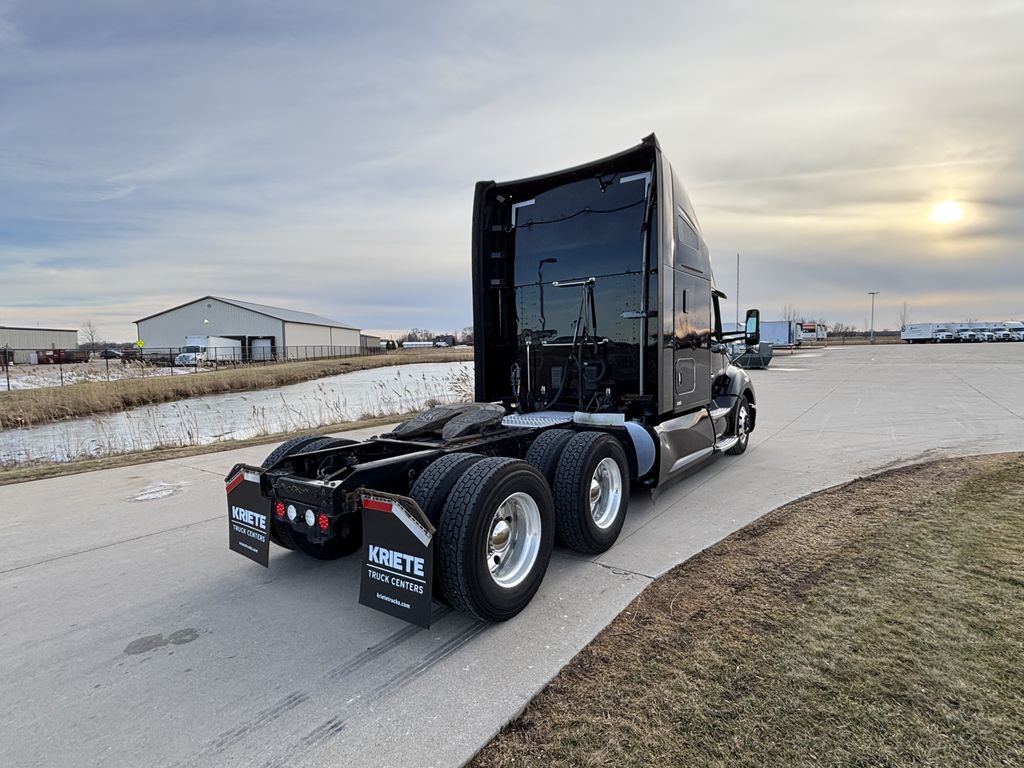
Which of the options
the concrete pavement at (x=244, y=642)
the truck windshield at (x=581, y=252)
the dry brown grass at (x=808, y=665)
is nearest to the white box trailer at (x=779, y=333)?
the truck windshield at (x=581, y=252)

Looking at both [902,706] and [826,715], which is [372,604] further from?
[902,706]

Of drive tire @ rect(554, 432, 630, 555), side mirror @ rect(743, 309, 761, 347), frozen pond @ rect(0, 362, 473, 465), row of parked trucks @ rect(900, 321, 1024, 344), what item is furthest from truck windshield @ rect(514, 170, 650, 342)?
row of parked trucks @ rect(900, 321, 1024, 344)

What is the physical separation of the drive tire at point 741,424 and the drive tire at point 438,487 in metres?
4.99

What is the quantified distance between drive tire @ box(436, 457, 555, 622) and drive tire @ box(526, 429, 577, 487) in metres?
0.48

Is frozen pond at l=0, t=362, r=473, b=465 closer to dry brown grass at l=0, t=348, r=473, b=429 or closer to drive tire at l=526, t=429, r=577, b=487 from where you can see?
dry brown grass at l=0, t=348, r=473, b=429

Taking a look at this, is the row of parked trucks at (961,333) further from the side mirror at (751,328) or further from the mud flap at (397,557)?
the mud flap at (397,557)

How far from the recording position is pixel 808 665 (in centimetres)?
260

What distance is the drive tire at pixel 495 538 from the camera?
296cm

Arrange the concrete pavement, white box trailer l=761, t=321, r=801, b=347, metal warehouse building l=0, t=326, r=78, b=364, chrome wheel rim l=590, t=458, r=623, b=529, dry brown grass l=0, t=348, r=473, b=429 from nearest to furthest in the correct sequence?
1. the concrete pavement
2. chrome wheel rim l=590, t=458, r=623, b=529
3. dry brown grass l=0, t=348, r=473, b=429
4. white box trailer l=761, t=321, r=801, b=347
5. metal warehouse building l=0, t=326, r=78, b=364

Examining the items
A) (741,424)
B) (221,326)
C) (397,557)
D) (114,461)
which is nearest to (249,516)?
(397,557)

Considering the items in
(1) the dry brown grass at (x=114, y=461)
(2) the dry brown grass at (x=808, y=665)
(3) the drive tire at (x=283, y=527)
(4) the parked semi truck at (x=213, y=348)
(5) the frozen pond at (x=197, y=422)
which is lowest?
(5) the frozen pond at (x=197, y=422)

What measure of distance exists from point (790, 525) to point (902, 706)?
2.50 metres

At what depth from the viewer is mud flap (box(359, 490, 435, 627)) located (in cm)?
281

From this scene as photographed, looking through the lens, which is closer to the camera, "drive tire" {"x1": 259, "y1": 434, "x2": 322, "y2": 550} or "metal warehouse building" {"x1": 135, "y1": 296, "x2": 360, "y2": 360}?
"drive tire" {"x1": 259, "y1": 434, "x2": 322, "y2": 550}
